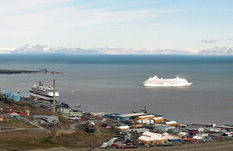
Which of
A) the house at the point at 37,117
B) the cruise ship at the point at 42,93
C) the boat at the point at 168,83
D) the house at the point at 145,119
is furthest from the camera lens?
the boat at the point at 168,83

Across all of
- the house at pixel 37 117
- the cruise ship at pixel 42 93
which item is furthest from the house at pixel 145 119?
the cruise ship at pixel 42 93

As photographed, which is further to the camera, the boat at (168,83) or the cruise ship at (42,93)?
the boat at (168,83)

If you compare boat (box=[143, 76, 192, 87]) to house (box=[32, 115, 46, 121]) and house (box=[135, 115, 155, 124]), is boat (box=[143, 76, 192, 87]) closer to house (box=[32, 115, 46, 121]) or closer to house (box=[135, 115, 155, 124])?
house (box=[135, 115, 155, 124])

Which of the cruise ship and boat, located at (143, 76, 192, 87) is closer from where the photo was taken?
the cruise ship

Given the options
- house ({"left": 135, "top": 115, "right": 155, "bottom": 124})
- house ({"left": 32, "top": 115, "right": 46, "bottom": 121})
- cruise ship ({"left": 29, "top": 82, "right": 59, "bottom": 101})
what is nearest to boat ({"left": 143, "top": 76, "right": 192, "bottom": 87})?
cruise ship ({"left": 29, "top": 82, "right": 59, "bottom": 101})

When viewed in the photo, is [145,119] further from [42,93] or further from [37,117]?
[42,93]

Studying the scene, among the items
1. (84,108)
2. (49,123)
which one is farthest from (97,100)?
(49,123)

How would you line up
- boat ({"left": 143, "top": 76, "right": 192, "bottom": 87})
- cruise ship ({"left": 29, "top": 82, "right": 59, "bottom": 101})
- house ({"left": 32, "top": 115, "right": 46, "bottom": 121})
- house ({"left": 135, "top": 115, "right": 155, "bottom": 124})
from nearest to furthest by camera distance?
house ({"left": 32, "top": 115, "right": 46, "bottom": 121}) → house ({"left": 135, "top": 115, "right": 155, "bottom": 124}) → cruise ship ({"left": 29, "top": 82, "right": 59, "bottom": 101}) → boat ({"left": 143, "top": 76, "right": 192, "bottom": 87})

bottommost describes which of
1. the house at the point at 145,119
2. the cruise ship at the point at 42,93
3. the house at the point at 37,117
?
the house at the point at 145,119

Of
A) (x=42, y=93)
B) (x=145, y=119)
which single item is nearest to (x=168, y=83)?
(x=42, y=93)

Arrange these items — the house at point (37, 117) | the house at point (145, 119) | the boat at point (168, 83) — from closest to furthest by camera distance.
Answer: the house at point (37, 117), the house at point (145, 119), the boat at point (168, 83)

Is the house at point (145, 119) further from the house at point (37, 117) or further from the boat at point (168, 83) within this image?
the boat at point (168, 83)
